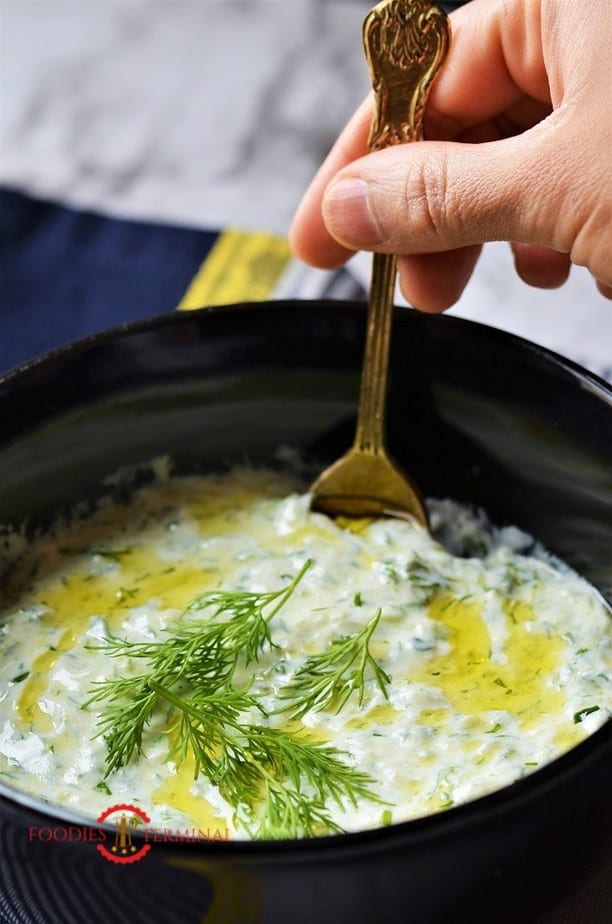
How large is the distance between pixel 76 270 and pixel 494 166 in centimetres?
132

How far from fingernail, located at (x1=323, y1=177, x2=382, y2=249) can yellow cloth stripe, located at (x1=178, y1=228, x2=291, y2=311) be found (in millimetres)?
808

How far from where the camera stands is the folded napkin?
2.32 m

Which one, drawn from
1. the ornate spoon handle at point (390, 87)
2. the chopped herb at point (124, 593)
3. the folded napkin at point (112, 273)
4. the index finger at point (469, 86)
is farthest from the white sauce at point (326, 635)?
the folded napkin at point (112, 273)

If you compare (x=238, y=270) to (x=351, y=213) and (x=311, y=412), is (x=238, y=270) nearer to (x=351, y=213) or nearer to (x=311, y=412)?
(x=311, y=412)

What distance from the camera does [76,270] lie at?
8.13 ft

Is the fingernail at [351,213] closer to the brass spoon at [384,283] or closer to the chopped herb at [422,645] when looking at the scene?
the brass spoon at [384,283]

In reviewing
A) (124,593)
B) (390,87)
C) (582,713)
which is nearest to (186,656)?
(124,593)

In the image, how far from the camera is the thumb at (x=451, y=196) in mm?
1308

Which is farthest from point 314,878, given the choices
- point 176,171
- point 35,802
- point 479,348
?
point 176,171

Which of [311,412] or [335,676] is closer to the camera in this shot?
[335,676]

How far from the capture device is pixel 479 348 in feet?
5.33

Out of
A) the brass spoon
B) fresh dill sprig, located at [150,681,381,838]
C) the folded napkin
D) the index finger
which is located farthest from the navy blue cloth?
fresh dill sprig, located at [150,681,381,838]

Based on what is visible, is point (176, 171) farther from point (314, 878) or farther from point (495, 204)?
point (314, 878)

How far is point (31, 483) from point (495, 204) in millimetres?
693
